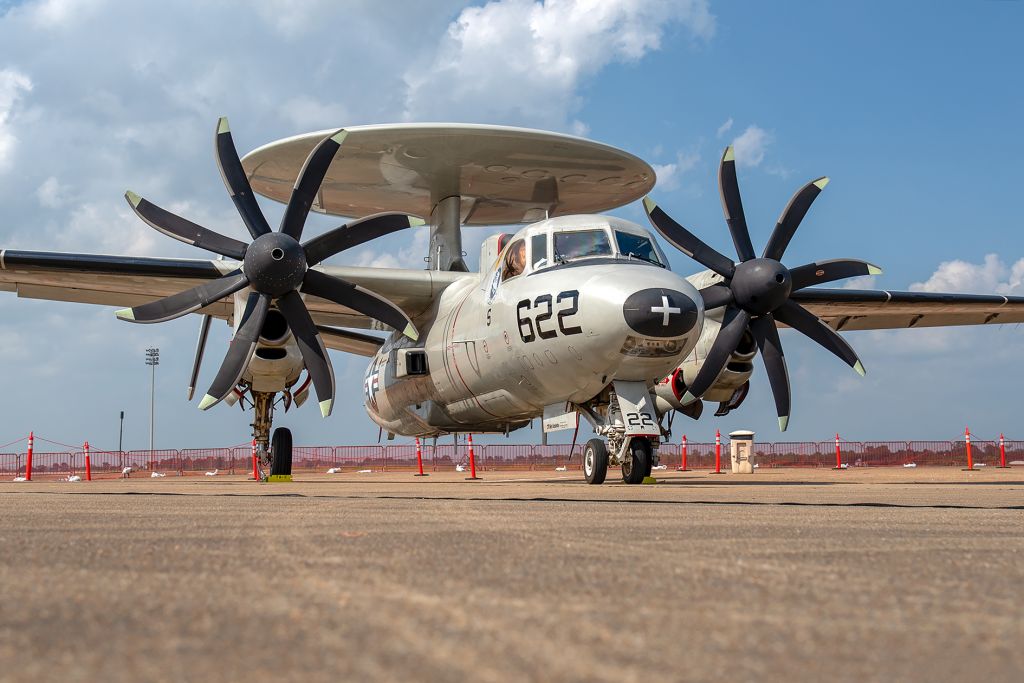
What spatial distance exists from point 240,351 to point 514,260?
464cm

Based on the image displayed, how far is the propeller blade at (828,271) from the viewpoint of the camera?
16719 mm

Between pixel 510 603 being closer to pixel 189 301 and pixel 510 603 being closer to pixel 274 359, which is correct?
pixel 189 301

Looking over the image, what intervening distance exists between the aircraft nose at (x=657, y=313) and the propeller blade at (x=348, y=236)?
16.8 ft

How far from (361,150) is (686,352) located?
30.2ft

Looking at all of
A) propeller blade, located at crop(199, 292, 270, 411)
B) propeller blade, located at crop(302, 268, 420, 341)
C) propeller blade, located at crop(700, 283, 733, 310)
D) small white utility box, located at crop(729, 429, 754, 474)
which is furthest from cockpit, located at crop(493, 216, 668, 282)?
small white utility box, located at crop(729, 429, 754, 474)

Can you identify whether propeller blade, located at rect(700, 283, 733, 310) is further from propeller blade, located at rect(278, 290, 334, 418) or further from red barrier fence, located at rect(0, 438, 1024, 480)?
red barrier fence, located at rect(0, 438, 1024, 480)

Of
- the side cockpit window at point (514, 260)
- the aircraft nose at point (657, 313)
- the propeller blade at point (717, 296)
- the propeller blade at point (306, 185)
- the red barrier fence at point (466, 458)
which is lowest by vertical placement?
→ the red barrier fence at point (466, 458)

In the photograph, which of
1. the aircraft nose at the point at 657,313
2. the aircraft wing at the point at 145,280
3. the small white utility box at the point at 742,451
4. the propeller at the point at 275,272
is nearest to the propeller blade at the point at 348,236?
the propeller at the point at 275,272

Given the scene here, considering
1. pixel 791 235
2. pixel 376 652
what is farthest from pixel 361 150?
pixel 376 652

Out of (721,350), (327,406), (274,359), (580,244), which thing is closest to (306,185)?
(274,359)

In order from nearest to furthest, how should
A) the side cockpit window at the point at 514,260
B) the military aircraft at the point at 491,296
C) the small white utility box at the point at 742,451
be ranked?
1. the military aircraft at the point at 491,296
2. the side cockpit window at the point at 514,260
3. the small white utility box at the point at 742,451

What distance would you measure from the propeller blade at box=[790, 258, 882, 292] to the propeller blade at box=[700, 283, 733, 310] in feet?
5.23

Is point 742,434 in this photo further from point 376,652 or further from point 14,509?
point 376,652

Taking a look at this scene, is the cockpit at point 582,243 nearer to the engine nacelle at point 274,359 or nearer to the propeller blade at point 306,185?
the propeller blade at point 306,185
